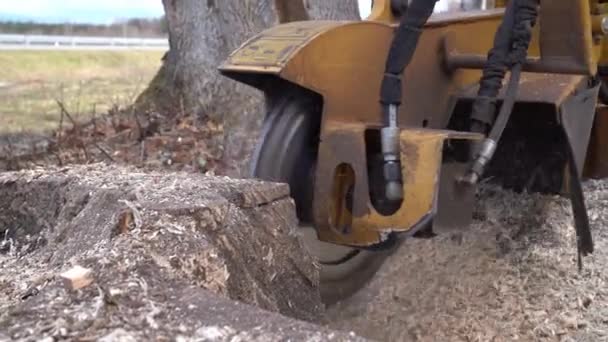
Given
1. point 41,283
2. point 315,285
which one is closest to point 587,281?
point 315,285

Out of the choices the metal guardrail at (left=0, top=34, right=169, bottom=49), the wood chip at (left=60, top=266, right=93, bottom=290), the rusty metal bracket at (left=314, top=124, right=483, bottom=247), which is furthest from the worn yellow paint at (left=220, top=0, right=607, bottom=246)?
the metal guardrail at (left=0, top=34, right=169, bottom=49)

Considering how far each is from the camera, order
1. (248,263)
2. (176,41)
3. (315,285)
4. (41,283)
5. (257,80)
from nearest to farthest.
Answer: (41,283) → (248,263) → (315,285) → (257,80) → (176,41)

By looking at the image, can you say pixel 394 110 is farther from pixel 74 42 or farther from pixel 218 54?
pixel 74 42

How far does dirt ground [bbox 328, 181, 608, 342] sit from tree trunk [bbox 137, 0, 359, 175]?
73.5 inches

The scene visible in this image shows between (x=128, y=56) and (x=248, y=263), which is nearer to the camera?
(x=248, y=263)

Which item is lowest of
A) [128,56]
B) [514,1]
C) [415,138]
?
[128,56]

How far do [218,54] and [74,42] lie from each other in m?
11.5

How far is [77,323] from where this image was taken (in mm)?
1952

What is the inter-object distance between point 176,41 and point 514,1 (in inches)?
150

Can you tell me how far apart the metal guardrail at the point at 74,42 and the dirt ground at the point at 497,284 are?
1182cm

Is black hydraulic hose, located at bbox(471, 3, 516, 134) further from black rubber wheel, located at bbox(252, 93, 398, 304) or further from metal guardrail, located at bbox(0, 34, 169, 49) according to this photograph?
metal guardrail, located at bbox(0, 34, 169, 49)

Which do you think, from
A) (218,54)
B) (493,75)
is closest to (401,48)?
(493,75)

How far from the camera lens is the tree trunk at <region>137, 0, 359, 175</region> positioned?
19.9 ft

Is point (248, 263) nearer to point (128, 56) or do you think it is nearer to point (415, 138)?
point (415, 138)
